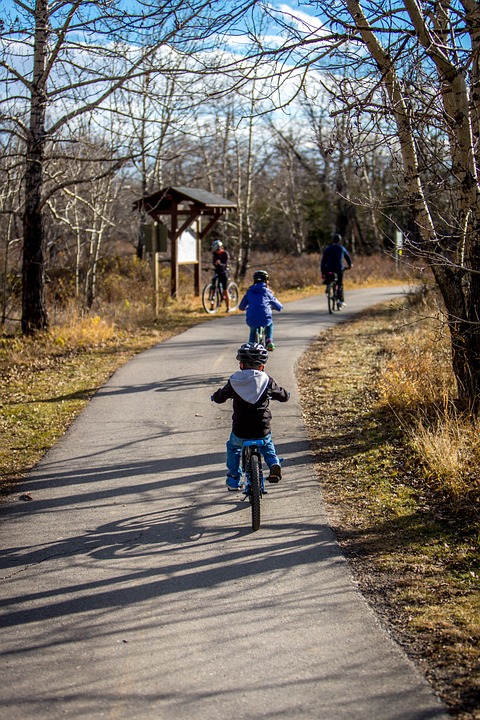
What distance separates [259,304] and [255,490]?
21.8 ft

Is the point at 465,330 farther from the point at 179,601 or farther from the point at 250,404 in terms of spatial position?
the point at 179,601

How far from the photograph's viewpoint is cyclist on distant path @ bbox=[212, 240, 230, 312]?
2086cm

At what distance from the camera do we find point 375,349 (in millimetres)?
15406

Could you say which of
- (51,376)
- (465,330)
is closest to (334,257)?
(51,376)

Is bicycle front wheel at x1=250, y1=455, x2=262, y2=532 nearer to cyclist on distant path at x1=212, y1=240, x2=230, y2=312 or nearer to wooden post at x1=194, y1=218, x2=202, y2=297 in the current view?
cyclist on distant path at x1=212, y1=240, x2=230, y2=312

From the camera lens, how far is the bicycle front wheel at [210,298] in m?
21.8

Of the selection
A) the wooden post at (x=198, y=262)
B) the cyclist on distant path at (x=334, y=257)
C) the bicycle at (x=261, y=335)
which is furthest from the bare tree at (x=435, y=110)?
the wooden post at (x=198, y=262)

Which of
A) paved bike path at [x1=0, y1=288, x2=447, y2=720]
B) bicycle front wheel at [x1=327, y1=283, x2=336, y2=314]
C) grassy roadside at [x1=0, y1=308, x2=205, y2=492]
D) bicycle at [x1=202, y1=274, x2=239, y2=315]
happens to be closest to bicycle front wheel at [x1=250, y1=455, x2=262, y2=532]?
paved bike path at [x1=0, y1=288, x2=447, y2=720]

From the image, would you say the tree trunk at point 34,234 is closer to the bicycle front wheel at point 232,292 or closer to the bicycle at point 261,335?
the bicycle at point 261,335

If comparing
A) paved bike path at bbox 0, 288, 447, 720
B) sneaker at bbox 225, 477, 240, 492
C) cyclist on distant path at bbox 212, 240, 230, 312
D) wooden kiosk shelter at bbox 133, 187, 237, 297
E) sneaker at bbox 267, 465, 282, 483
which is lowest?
paved bike path at bbox 0, 288, 447, 720

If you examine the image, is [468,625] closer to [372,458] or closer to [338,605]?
[338,605]

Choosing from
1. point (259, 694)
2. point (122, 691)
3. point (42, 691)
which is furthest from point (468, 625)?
point (42, 691)

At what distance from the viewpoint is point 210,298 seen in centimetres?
2202

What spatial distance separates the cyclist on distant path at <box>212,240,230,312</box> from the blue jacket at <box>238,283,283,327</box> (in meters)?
7.91
